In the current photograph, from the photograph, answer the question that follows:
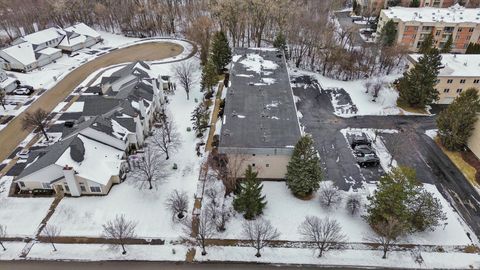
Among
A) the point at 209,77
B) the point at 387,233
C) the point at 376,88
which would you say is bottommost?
the point at 387,233

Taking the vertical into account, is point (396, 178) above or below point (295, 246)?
above

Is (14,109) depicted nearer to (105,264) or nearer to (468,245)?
(105,264)

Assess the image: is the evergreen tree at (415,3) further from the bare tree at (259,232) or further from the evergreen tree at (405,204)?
the bare tree at (259,232)

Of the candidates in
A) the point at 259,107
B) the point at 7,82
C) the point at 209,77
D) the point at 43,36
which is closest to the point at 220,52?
the point at 209,77

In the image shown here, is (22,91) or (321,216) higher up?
(22,91)

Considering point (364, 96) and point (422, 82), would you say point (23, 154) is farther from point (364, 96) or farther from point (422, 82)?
point (422, 82)

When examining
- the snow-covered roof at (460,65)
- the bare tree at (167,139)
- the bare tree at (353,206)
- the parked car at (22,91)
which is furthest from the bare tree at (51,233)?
the snow-covered roof at (460,65)

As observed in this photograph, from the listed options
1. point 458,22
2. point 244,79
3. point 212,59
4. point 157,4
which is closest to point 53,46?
point 157,4
